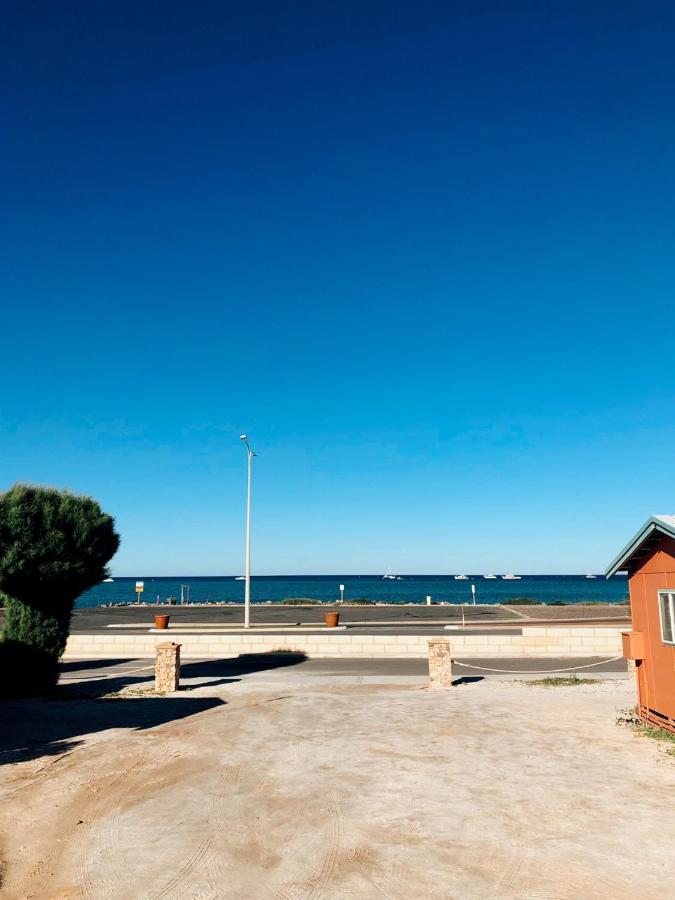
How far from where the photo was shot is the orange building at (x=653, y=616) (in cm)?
1329

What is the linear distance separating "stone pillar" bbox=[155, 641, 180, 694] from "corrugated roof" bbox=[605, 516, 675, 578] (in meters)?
13.5

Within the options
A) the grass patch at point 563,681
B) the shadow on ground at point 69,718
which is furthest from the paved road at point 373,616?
the shadow on ground at point 69,718

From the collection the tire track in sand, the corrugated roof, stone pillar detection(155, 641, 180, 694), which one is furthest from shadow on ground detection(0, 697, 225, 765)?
the corrugated roof

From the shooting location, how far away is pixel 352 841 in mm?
8219

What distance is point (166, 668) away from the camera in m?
19.7

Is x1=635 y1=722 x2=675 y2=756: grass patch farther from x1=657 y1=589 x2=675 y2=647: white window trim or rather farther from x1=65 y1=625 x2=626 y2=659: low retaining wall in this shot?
x1=65 y1=625 x2=626 y2=659: low retaining wall

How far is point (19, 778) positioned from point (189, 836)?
4675 mm

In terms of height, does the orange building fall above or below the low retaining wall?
above

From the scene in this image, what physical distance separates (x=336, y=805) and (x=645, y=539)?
923 cm

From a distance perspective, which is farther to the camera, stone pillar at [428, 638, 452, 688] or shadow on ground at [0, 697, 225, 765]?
stone pillar at [428, 638, 452, 688]

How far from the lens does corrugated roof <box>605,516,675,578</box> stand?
43.5ft

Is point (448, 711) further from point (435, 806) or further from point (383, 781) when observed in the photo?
point (435, 806)

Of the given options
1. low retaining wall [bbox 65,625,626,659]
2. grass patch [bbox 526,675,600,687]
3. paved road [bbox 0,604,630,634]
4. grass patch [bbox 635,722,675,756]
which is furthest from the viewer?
paved road [bbox 0,604,630,634]

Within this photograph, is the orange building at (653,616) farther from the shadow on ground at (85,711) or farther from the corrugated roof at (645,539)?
the shadow on ground at (85,711)
